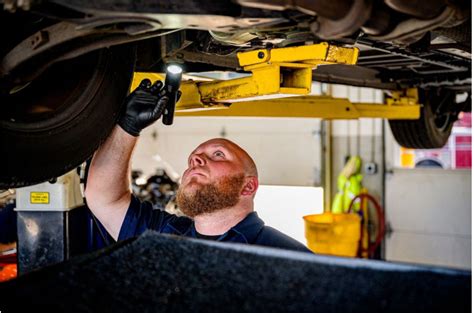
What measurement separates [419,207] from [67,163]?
5.69 meters

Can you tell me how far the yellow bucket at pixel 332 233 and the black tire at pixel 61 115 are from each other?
4.24 metres

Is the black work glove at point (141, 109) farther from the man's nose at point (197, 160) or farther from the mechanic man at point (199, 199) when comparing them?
the man's nose at point (197, 160)

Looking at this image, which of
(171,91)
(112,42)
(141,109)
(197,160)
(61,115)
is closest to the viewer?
(112,42)

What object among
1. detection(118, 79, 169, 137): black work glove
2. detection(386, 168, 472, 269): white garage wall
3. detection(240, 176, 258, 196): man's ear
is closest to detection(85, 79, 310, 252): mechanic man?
detection(240, 176, 258, 196): man's ear

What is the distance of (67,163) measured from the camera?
71.2 inches

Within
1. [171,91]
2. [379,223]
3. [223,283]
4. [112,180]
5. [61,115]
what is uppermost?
[171,91]

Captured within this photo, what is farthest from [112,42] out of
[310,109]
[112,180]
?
[310,109]

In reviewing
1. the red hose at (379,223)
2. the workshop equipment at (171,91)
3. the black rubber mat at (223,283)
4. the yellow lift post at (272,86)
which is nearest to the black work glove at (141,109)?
the workshop equipment at (171,91)

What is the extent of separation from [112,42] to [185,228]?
127 centimetres

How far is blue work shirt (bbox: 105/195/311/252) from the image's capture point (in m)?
2.32

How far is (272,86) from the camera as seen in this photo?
2264mm

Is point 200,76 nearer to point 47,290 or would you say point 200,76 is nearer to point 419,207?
point 47,290

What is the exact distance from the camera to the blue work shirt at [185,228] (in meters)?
2.32

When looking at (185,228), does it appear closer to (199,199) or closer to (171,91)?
(199,199)
